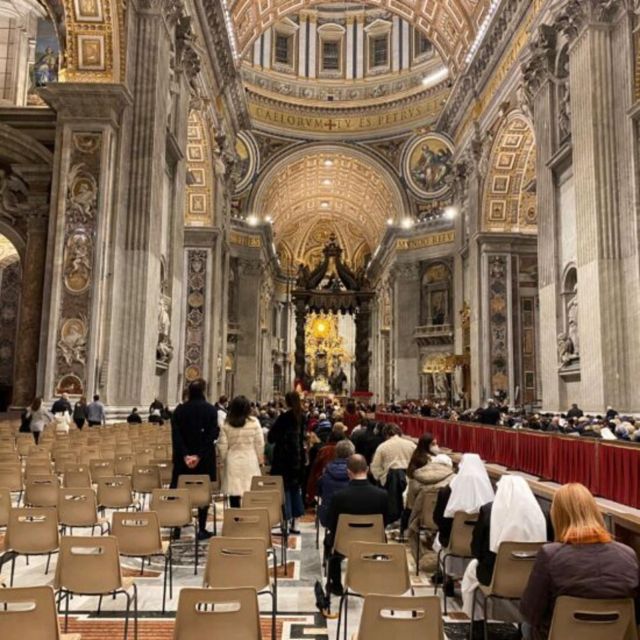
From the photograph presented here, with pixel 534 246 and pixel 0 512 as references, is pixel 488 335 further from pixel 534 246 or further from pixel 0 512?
pixel 0 512

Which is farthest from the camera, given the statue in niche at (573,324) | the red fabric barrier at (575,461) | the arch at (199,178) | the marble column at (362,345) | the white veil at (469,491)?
the marble column at (362,345)

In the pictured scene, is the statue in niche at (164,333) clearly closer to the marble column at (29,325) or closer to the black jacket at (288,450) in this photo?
the marble column at (29,325)

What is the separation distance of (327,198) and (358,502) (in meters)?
41.3

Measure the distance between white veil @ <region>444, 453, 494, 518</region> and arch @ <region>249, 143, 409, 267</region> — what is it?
31.4 m

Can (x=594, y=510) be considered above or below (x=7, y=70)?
below

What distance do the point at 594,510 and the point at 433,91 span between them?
32.6 m

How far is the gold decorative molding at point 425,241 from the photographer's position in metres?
33.2

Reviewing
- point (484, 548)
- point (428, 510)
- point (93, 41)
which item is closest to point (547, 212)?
point (93, 41)

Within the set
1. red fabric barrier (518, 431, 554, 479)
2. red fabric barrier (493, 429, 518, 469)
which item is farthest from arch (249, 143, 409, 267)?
red fabric barrier (518, 431, 554, 479)

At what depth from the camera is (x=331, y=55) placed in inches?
1404

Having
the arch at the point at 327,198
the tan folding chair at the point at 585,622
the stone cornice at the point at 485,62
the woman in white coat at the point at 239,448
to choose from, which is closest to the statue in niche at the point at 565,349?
the stone cornice at the point at 485,62

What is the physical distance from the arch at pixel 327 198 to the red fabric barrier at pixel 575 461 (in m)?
29.4

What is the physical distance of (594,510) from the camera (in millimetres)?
2705

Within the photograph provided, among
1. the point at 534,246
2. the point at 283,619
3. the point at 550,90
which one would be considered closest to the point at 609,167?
the point at 550,90
